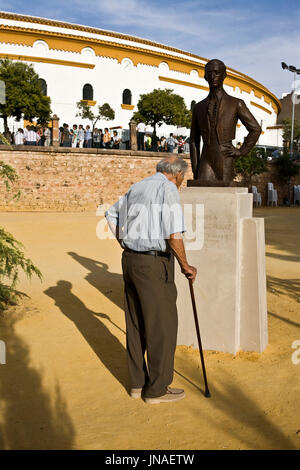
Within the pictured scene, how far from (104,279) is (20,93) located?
65.8ft

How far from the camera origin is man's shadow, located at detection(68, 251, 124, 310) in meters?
8.05

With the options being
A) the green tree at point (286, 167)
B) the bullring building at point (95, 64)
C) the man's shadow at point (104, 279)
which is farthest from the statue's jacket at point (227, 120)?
Result: the green tree at point (286, 167)

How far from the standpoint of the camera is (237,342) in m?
→ 5.27

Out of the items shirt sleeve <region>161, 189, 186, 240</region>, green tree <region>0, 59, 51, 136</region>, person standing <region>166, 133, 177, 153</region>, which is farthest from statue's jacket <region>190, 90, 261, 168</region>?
person standing <region>166, 133, 177, 153</region>

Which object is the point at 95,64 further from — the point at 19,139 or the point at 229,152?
the point at 229,152

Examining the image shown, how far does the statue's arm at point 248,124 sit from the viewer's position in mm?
5367

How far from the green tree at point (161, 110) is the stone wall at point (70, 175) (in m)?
8.29

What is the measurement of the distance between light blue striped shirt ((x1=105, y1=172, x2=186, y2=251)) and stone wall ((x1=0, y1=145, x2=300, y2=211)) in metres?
19.4

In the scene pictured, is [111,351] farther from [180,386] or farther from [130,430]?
Answer: [130,430]

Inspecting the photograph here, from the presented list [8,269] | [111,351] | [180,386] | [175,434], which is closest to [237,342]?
[180,386]

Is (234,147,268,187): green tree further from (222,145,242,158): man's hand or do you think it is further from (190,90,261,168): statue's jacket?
(222,145,242,158): man's hand

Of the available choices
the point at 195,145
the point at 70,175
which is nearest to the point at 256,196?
the point at 70,175

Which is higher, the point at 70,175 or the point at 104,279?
the point at 70,175

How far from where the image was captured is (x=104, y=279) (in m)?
9.53
